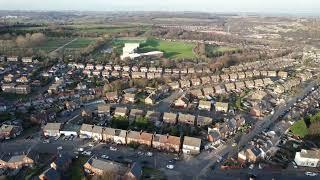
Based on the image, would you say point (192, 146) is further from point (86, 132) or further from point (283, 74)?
point (283, 74)

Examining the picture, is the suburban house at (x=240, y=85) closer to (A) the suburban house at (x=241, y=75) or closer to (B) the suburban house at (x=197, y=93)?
(A) the suburban house at (x=241, y=75)

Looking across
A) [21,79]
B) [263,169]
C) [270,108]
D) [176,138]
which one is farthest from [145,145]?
[21,79]

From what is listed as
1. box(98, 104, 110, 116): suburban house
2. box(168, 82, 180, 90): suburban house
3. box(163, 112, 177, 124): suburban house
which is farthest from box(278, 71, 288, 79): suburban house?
box(98, 104, 110, 116): suburban house

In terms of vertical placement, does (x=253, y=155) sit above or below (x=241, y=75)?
below

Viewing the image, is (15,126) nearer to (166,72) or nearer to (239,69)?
(166,72)

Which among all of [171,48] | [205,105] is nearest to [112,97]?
[205,105]

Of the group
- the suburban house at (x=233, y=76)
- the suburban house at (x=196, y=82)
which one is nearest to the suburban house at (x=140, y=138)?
the suburban house at (x=196, y=82)
